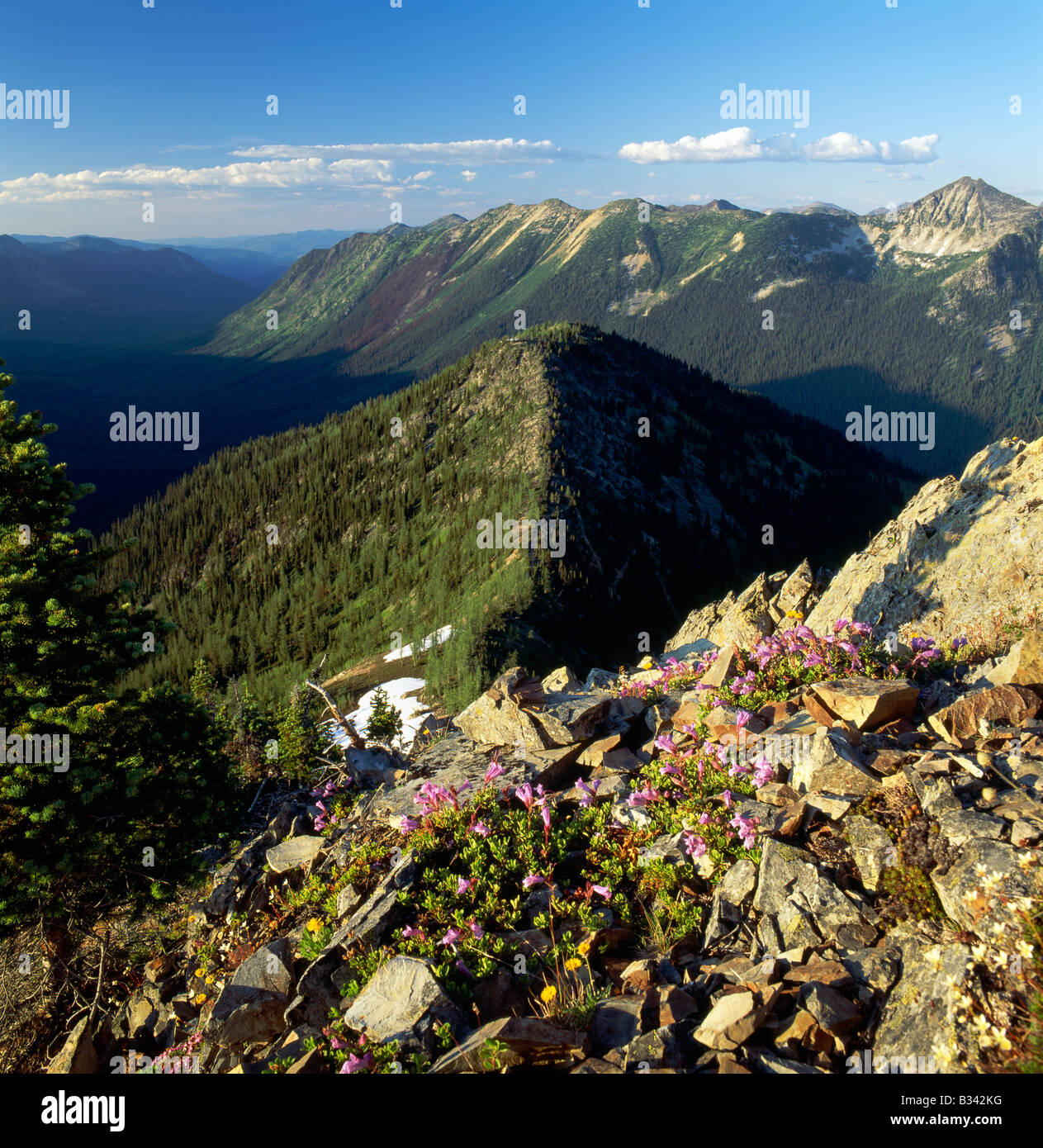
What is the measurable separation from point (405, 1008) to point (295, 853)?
533cm

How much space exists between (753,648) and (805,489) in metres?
171

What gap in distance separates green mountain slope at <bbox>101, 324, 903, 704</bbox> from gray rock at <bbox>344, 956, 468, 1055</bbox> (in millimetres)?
61047

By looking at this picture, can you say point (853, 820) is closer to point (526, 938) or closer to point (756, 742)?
point (756, 742)

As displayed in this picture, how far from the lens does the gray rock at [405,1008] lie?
623 cm

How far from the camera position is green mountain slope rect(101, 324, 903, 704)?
330 ft

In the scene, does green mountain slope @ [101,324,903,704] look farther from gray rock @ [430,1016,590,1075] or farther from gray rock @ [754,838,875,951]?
gray rock @ [430,1016,590,1075]

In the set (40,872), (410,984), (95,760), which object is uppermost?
(410,984)

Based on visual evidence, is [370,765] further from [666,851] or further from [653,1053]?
[653,1053]

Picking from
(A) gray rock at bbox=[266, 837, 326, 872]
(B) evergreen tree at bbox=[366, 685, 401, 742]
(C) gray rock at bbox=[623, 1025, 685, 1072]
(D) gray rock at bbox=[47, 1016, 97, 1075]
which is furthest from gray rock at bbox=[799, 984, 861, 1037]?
(B) evergreen tree at bbox=[366, 685, 401, 742]

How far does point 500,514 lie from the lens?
118 metres

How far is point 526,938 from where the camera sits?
291 inches

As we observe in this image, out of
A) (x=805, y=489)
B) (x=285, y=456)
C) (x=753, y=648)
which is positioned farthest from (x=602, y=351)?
(x=753, y=648)

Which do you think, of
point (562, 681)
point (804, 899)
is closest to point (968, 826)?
point (804, 899)
